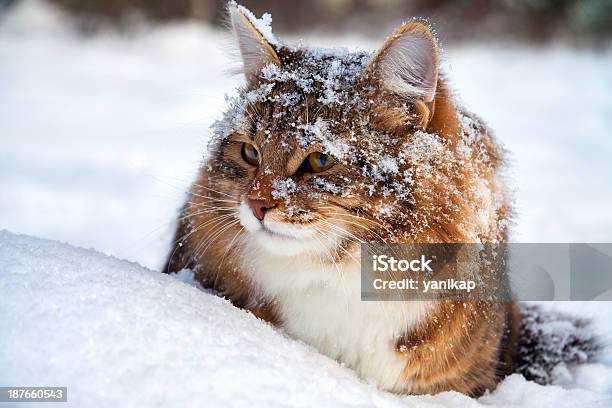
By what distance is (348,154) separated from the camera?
71.3 inches

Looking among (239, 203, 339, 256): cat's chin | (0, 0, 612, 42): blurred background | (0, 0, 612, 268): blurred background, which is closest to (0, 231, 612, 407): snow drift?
(239, 203, 339, 256): cat's chin

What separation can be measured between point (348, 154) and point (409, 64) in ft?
1.09

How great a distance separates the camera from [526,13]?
10.6 m

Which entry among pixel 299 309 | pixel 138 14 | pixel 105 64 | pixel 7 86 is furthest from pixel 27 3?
pixel 299 309

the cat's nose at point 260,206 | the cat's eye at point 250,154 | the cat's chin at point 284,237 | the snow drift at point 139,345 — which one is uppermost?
the cat's eye at point 250,154

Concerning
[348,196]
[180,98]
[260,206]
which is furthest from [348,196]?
[180,98]

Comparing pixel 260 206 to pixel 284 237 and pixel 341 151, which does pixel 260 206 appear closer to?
pixel 284 237

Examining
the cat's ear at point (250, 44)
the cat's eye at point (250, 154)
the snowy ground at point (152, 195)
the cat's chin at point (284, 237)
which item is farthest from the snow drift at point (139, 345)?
the cat's ear at point (250, 44)

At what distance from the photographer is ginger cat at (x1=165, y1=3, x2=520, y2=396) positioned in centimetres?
180

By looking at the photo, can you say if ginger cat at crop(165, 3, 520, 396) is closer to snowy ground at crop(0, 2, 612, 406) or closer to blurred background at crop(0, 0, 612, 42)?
snowy ground at crop(0, 2, 612, 406)

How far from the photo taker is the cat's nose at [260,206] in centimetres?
177

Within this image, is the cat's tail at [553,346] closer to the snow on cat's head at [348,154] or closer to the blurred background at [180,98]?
the blurred background at [180,98]

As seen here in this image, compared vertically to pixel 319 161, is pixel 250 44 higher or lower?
higher

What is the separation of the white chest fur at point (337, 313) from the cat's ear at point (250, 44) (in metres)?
0.59
